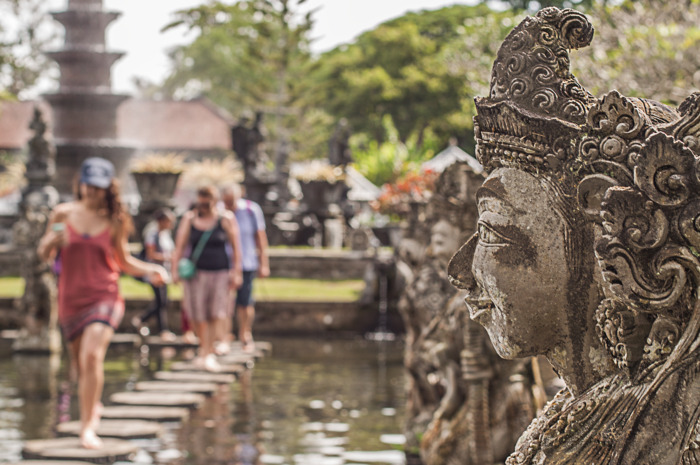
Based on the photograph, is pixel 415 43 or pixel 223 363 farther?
pixel 415 43

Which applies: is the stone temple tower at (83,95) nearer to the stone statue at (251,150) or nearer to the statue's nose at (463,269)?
the stone statue at (251,150)

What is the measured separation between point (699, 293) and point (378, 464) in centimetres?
608

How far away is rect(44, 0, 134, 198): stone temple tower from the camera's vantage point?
3011 centimetres

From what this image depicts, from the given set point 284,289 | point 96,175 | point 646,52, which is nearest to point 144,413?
point 96,175

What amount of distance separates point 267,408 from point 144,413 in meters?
1.43

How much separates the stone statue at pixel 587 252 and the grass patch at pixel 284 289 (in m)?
14.4

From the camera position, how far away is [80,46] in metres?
30.2

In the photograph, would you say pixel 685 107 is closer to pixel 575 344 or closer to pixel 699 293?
pixel 699 293

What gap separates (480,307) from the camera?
2428 mm

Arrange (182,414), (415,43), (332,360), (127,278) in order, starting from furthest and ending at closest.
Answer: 1. (415,43)
2. (127,278)
3. (332,360)
4. (182,414)

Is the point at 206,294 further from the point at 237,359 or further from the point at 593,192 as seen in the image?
the point at 593,192

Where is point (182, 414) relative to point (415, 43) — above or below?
below

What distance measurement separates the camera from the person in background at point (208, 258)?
1080 cm

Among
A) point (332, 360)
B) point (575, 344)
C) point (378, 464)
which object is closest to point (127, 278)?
point (332, 360)
